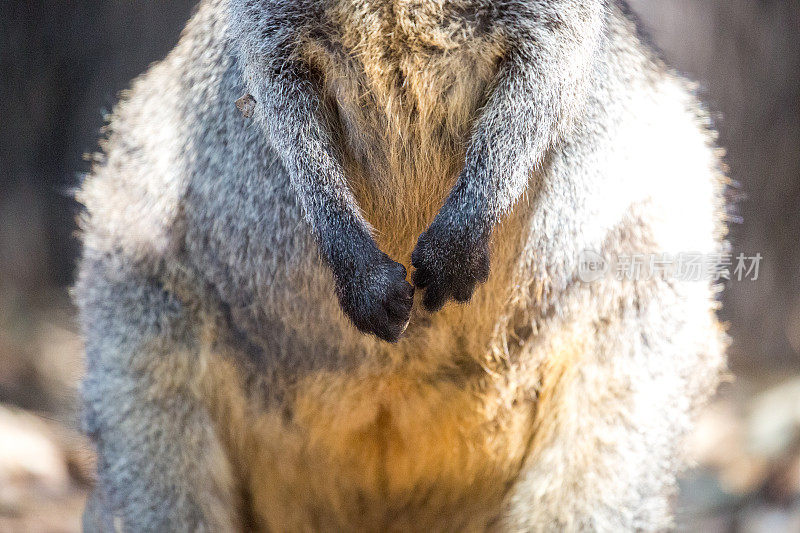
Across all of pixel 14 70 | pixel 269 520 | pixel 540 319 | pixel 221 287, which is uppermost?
pixel 540 319

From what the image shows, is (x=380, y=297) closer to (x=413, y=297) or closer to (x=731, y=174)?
(x=413, y=297)

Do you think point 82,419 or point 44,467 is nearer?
point 82,419

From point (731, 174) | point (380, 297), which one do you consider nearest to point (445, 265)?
point (380, 297)

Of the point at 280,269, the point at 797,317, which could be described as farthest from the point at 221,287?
the point at 797,317

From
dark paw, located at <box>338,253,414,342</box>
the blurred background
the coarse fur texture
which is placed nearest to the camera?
dark paw, located at <box>338,253,414,342</box>

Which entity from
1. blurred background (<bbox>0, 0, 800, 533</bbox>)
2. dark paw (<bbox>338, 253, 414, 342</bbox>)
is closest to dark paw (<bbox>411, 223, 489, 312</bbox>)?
dark paw (<bbox>338, 253, 414, 342</bbox>)

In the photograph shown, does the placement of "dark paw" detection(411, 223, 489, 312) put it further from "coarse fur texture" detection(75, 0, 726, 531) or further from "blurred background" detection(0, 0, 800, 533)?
"blurred background" detection(0, 0, 800, 533)

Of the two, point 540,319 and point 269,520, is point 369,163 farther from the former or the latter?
point 269,520
